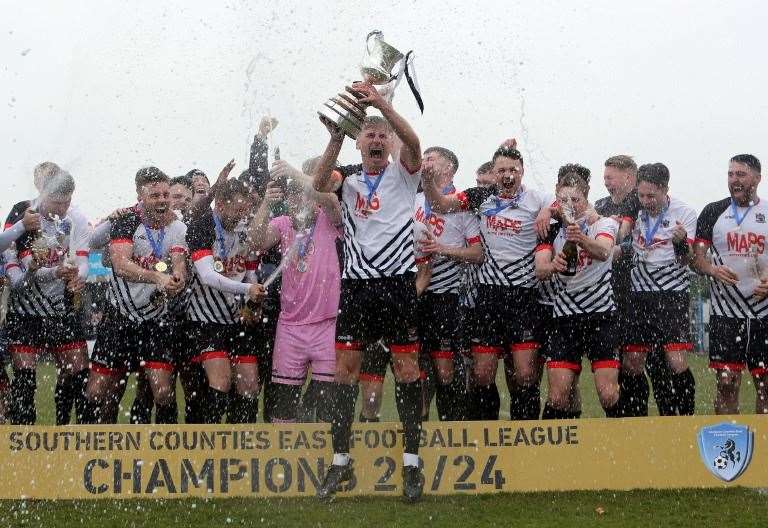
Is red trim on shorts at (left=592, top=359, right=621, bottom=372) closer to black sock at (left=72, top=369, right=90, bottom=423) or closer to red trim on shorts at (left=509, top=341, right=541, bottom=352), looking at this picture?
red trim on shorts at (left=509, top=341, right=541, bottom=352)

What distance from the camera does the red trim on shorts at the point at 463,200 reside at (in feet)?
23.0

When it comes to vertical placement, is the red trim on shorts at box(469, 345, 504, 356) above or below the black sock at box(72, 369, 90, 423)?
above

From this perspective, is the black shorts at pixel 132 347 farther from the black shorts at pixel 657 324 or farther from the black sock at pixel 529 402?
the black shorts at pixel 657 324

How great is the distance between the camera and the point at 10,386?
7484mm

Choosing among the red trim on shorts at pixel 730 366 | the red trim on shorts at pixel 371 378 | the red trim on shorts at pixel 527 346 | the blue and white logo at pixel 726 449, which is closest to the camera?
the blue and white logo at pixel 726 449

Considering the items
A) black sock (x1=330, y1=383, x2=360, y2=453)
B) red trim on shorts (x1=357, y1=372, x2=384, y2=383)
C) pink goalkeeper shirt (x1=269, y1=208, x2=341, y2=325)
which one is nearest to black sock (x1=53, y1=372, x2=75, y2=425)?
pink goalkeeper shirt (x1=269, y1=208, x2=341, y2=325)

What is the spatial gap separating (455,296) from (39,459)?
Result: 332 centimetres

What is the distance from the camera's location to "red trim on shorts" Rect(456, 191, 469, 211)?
702 cm

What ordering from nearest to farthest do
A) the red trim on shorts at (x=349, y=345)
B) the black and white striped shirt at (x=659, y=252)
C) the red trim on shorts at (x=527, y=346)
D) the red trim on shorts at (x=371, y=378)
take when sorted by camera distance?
the red trim on shorts at (x=349, y=345) → the red trim on shorts at (x=371, y=378) → the red trim on shorts at (x=527, y=346) → the black and white striped shirt at (x=659, y=252)

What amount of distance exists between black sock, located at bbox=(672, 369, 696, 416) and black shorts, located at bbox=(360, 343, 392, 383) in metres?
2.60

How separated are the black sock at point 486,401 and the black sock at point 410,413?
1465mm

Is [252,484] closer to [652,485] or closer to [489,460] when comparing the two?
[489,460]

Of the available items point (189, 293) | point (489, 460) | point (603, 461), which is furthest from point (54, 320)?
point (603, 461)

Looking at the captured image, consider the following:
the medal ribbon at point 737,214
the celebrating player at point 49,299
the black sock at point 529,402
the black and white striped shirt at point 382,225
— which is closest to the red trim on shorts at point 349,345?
the black and white striped shirt at point 382,225
